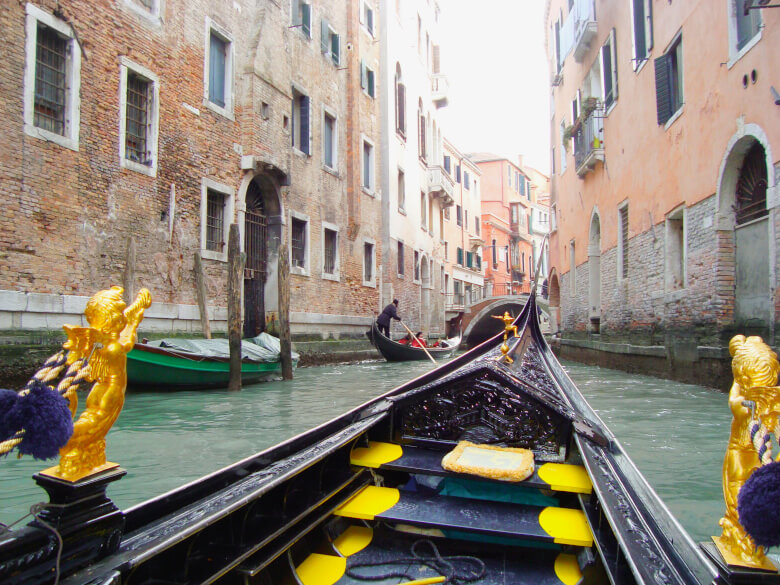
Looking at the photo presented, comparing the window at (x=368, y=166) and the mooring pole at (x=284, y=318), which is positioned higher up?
the window at (x=368, y=166)

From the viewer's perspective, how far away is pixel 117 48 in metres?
5.76

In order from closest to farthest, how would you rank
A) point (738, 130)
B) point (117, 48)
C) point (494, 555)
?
point (494, 555) < point (738, 130) < point (117, 48)

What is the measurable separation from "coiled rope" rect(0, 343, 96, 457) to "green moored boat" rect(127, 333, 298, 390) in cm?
419

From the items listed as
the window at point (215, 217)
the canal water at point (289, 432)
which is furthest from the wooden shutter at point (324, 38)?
the canal water at point (289, 432)

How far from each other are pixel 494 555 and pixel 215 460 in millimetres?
1974

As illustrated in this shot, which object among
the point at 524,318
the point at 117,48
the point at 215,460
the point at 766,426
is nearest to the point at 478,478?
the point at 766,426

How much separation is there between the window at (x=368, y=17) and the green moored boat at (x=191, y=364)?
7.78 meters

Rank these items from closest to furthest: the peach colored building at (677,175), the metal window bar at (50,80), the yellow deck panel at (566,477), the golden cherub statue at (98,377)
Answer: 1. the golden cherub statue at (98,377)
2. the yellow deck panel at (566,477)
3. the peach colored building at (677,175)
4. the metal window bar at (50,80)

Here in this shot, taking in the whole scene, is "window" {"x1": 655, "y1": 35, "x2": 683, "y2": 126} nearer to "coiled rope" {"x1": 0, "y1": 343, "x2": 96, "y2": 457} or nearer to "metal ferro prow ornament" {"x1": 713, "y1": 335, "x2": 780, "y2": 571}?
"metal ferro prow ornament" {"x1": 713, "y1": 335, "x2": 780, "y2": 571}

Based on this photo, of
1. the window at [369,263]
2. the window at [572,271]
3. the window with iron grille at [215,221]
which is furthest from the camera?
the window at [572,271]

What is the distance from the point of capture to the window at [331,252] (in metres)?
9.82

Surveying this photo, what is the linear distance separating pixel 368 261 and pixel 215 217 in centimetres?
457

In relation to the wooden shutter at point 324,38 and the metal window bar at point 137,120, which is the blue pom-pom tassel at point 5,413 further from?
the wooden shutter at point 324,38

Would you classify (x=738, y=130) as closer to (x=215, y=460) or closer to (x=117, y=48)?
(x=215, y=460)
